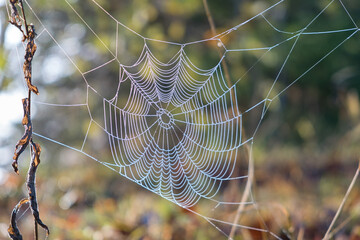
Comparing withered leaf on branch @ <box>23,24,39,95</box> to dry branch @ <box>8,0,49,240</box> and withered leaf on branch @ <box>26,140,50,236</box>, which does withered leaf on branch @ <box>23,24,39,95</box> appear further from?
withered leaf on branch @ <box>26,140,50,236</box>

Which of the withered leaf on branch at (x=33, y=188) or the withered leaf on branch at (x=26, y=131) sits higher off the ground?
the withered leaf on branch at (x=26, y=131)

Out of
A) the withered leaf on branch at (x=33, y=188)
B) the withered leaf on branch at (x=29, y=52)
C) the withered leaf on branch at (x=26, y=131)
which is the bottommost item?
the withered leaf on branch at (x=33, y=188)

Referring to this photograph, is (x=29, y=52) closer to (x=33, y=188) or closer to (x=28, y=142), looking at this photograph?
(x=28, y=142)

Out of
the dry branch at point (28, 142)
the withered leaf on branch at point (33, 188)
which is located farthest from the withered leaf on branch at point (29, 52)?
the withered leaf on branch at point (33, 188)

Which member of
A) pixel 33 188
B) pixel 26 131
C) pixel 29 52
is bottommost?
pixel 33 188

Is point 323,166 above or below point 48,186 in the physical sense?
below

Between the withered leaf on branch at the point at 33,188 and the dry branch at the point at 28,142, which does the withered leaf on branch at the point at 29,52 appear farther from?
the withered leaf on branch at the point at 33,188

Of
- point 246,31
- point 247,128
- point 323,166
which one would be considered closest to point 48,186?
point 323,166

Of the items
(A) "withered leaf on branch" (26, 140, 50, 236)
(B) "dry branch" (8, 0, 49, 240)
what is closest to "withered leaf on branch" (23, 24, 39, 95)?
(B) "dry branch" (8, 0, 49, 240)

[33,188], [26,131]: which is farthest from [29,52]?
[33,188]

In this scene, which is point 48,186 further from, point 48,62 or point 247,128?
point 48,62

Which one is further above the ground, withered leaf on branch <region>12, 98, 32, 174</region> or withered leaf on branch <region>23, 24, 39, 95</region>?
withered leaf on branch <region>23, 24, 39, 95</region>
